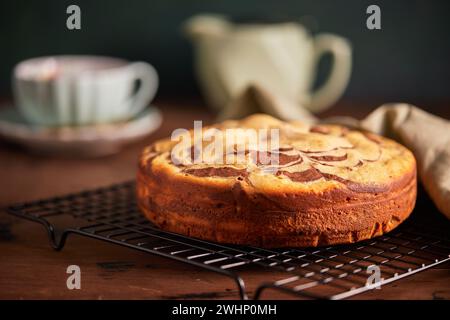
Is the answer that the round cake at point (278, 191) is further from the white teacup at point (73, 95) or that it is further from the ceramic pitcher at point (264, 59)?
the ceramic pitcher at point (264, 59)

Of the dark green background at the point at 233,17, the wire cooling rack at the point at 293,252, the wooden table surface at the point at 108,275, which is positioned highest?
the dark green background at the point at 233,17

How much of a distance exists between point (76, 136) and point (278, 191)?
0.75 meters

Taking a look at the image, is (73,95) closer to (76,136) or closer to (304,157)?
(76,136)

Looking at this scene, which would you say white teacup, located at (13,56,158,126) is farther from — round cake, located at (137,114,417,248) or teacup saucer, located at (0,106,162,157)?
round cake, located at (137,114,417,248)

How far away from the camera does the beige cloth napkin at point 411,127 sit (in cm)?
111

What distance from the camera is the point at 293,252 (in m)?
0.96

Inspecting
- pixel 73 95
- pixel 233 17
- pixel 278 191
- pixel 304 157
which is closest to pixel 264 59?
pixel 233 17

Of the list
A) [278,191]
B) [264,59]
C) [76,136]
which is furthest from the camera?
[264,59]

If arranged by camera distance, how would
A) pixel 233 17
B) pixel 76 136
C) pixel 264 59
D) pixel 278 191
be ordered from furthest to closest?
pixel 233 17
pixel 264 59
pixel 76 136
pixel 278 191

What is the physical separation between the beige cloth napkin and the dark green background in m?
0.71

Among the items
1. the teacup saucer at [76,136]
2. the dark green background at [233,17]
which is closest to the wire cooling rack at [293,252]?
the teacup saucer at [76,136]

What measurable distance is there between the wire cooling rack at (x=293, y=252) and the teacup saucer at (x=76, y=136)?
407mm

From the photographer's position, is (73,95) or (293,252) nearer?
(293,252)
